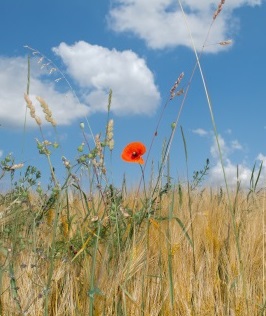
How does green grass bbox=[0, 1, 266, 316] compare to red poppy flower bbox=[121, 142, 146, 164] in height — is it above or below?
below

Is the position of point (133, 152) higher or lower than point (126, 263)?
higher

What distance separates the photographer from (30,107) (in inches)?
63.1

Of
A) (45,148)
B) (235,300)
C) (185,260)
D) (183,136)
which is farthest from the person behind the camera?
(185,260)

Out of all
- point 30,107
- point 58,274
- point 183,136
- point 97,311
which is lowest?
point 97,311

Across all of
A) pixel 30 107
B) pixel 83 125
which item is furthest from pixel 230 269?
pixel 30 107

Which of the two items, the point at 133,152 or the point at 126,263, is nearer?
the point at 126,263

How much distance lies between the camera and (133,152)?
7.20 feet

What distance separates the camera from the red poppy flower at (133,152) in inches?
84.1

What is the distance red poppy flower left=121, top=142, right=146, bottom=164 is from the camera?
7.01 feet

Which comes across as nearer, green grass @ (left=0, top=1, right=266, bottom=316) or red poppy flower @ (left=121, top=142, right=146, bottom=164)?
green grass @ (left=0, top=1, right=266, bottom=316)

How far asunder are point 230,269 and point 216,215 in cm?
47

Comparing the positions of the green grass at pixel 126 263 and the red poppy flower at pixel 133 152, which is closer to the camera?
the green grass at pixel 126 263

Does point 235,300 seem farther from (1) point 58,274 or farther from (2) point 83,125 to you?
(2) point 83,125

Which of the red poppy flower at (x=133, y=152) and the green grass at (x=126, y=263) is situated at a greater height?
the red poppy flower at (x=133, y=152)
